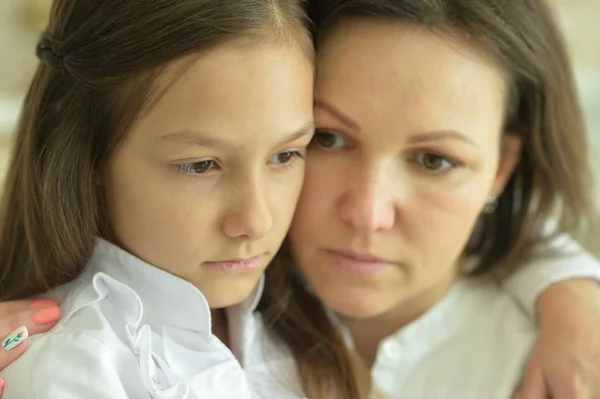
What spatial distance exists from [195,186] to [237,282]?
0.54ft

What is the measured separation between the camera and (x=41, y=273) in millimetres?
1025

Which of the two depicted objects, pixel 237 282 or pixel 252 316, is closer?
pixel 237 282

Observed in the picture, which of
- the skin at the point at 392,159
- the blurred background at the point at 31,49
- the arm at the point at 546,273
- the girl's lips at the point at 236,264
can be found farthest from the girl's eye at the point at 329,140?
the blurred background at the point at 31,49

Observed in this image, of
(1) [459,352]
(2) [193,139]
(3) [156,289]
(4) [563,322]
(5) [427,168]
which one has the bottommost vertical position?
(1) [459,352]

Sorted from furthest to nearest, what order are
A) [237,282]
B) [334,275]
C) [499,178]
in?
[499,178] → [334,275] → [237,282]

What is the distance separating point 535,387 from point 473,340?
6.4 inches

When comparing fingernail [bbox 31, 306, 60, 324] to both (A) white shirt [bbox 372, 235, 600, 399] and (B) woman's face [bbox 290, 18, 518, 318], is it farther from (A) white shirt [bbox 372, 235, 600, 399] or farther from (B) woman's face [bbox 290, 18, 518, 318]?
(A) white shirt [bbox 372, 235, 600, 399]

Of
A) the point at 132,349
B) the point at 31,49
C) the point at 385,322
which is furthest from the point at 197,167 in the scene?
the point at 31,49

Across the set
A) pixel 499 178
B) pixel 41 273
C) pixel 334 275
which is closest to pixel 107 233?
pixel 41 273

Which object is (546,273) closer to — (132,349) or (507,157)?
(507,157)

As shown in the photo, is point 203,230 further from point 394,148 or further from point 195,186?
point 394,148

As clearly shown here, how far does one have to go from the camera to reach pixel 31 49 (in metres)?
1.60

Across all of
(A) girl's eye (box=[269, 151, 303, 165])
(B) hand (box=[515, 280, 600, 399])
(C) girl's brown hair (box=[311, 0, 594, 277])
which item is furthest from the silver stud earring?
(A) girl's eye (box=[269, 151, 303, 165])

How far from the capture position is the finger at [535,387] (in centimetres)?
112
